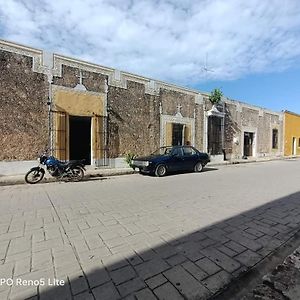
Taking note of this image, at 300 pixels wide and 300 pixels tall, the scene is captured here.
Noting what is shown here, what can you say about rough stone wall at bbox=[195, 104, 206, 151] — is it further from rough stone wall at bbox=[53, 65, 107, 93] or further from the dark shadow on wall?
the dark shadow on wall

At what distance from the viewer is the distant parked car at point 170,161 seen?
39.4 feet

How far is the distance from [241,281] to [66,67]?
41.1 feet

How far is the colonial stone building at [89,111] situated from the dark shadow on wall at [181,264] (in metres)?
9.61

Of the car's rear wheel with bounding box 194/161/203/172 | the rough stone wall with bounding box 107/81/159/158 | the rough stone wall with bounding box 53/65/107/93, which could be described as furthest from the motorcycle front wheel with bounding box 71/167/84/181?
the car's rear wheel with bounding box 194/161/203/172

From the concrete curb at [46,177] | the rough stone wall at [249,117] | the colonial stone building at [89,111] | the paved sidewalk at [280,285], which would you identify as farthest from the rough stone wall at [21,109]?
the rough stone wall at [249,117]

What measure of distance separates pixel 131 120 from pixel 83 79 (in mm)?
3607

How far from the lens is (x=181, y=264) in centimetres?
323

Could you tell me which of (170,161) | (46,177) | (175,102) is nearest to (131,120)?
(175,102)

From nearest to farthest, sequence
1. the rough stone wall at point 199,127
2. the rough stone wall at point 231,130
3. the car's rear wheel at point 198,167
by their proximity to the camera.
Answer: the car's rear wheel at point 198,167 → the rough stone wall at point 199,127 → the rough stone wall at point 231,130

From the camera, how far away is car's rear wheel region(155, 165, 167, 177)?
474 inches

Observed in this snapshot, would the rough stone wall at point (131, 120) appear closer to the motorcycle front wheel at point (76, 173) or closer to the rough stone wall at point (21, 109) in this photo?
the rough stone wall at point (21, 109)

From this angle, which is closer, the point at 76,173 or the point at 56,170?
the point at 56,170

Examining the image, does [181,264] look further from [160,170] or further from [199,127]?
[199,127]

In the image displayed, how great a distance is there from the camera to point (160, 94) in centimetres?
1689
